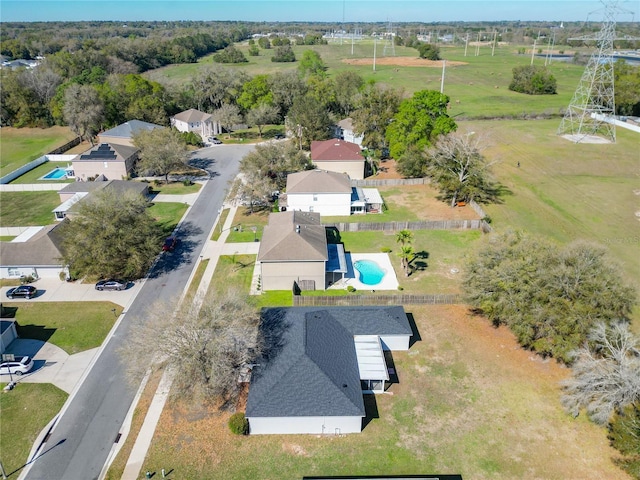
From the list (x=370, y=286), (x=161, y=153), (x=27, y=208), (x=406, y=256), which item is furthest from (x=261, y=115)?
(x=370, y=286)

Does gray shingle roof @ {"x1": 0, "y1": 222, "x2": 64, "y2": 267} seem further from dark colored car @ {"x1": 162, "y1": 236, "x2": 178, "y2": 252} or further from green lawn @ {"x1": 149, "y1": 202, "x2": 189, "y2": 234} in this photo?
green lawn @ {"x1": 149, "y1": 202, "x2": 189, "y2": 234}

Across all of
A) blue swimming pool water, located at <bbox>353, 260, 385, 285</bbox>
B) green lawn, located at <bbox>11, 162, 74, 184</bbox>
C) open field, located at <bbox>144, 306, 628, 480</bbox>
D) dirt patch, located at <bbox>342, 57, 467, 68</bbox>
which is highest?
dirt patch, located at <bbox>342, 57, 467, 68</bbox>

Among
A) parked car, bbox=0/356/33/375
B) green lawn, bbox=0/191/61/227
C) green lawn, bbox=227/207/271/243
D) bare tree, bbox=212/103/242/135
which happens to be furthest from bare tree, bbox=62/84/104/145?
parked car, bbox=0/356/33/375

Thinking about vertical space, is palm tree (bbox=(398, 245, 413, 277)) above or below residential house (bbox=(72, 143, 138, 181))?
below

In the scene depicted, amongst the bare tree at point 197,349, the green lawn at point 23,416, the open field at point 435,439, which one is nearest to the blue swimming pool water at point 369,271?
the open field at point 435,439

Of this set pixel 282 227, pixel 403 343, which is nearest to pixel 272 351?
pixel 403 343

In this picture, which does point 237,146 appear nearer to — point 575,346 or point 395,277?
point 395,277

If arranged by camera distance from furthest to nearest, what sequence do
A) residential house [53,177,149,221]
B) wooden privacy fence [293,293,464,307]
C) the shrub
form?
1. residential house [53,177,149,221]
2. wooden privacy fence [293,293,464,307]
3. the shrub

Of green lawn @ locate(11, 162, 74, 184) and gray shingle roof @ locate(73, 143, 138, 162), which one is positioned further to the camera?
green lawn @ locate(11, 162, 74, 184)
